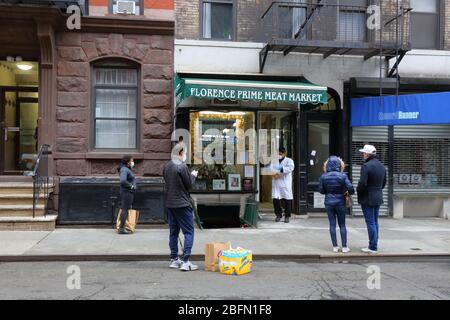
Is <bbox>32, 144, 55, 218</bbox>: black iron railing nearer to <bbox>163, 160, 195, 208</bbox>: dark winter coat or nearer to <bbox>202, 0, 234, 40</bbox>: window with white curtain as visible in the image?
<bbox>163, 160, 195, 208</bbox>: dark winter coat

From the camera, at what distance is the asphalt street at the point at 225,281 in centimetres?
657

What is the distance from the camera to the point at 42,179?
38.5ft

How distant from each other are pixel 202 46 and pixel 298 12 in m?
2.64

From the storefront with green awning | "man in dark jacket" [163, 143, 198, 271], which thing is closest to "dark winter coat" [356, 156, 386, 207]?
"man in dark jacket" [163, 143, 198, 271]

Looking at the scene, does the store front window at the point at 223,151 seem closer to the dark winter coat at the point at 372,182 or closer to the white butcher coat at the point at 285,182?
the white butcher coat at the point at 285,182

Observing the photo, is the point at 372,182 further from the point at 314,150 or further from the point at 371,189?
the point at 314,150

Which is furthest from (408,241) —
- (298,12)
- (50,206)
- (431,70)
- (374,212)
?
(50,206)

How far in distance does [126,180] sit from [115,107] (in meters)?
2.66

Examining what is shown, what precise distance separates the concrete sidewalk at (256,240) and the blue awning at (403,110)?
8.20ft

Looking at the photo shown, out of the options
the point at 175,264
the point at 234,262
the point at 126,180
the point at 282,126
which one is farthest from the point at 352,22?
the point at 175,264

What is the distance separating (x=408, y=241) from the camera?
10.7 metres

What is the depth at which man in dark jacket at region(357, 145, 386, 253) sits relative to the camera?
366 inches

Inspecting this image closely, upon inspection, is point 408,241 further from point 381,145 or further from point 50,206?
point 50,206
